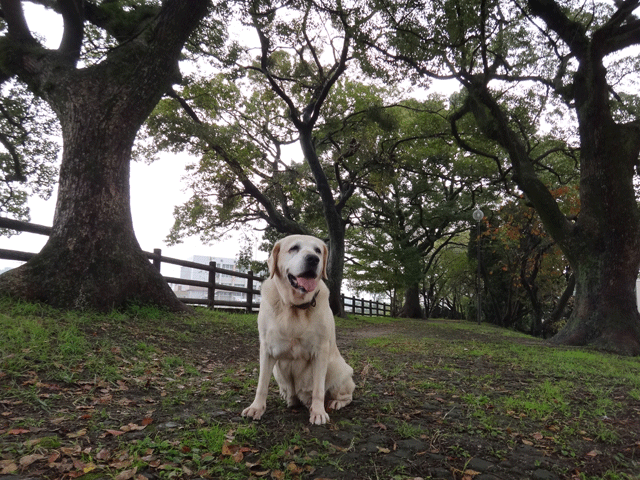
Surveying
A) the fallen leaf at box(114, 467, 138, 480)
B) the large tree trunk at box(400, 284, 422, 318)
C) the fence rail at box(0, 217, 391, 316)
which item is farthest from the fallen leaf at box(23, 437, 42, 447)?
the large tree trunk at box(400, 284, 422, 318)

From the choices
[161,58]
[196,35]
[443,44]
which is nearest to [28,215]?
[196,35]

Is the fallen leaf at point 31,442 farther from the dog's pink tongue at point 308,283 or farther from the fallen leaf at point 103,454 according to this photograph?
the dog's pink tongue at point 308,283

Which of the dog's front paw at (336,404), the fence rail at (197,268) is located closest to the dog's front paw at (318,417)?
the dog's front paw at (336,404)

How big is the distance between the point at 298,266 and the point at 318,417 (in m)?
1.10

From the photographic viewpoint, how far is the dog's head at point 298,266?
9.05ft

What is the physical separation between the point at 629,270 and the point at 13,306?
10.9m

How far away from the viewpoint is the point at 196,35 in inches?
407

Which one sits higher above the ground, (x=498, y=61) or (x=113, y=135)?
(x=498, y=61)

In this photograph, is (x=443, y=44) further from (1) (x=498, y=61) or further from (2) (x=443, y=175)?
(2) (x=443, y=175)

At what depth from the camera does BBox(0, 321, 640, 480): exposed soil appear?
2.19m

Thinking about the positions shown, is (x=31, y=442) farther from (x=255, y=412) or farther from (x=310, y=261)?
(x=310, y=261)

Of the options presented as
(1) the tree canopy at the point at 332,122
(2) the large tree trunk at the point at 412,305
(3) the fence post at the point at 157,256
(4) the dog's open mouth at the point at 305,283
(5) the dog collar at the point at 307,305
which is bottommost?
(2) the large tree trunk at the point at 412,305

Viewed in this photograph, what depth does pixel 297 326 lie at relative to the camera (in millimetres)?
2779

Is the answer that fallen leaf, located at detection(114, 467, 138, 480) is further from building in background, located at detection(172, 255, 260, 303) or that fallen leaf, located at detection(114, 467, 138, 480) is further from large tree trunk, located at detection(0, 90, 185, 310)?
building in background, located at detection(172, 255, 260, 303)
